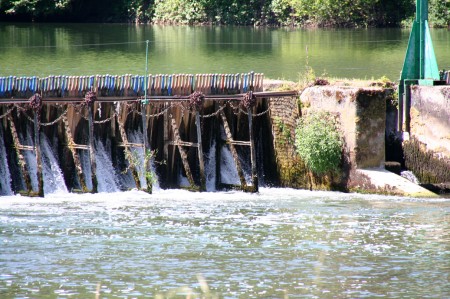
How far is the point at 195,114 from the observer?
32.2 metres

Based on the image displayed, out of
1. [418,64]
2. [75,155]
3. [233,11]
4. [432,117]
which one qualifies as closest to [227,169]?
[75,155]

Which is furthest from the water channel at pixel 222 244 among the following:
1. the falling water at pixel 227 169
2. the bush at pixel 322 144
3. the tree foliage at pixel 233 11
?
the tree foliage at pixel 233 11

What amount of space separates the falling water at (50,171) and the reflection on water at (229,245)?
103 cm

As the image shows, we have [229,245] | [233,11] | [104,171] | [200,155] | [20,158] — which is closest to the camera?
[229,245]

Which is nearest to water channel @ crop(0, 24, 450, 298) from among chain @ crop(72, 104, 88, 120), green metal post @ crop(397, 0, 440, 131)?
chain @ crop(72, 104, 88, 120)

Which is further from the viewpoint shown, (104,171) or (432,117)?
(104,171)

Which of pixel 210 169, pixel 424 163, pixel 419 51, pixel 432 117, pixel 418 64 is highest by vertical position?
pixel 419 51

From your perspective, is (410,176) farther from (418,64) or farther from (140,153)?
(140,153)

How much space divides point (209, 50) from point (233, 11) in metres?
25.7

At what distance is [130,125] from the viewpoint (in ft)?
108

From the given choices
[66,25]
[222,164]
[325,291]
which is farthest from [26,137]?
[66,25]

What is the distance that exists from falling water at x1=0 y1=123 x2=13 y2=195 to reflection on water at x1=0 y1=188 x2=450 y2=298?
896mm

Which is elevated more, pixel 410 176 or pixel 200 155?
pixel 200 155

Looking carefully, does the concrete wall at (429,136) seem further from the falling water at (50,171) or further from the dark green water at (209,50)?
the dark green water at (209,50)
